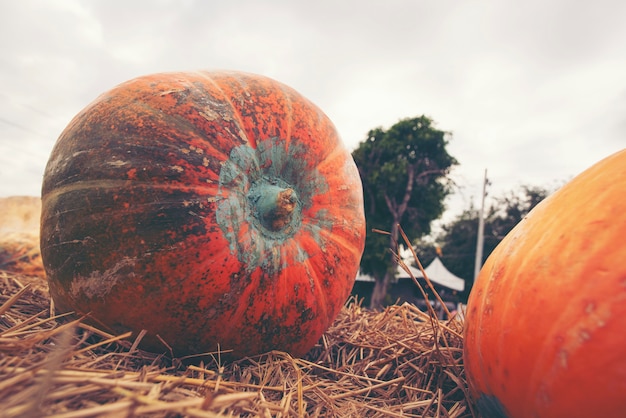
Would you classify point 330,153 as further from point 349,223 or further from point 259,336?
point 259,336

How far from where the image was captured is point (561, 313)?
109 centimetres

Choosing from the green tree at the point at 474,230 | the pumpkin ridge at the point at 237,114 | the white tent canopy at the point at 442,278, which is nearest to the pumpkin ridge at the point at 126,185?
the pumpkin ridge at the point at 237,114

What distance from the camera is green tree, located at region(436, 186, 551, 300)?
75.9 ft

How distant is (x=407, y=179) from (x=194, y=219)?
49.7 ft

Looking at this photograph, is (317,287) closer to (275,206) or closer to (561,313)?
(275,206)

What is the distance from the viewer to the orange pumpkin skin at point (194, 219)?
1.49 metres

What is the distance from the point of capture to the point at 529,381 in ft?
3.66

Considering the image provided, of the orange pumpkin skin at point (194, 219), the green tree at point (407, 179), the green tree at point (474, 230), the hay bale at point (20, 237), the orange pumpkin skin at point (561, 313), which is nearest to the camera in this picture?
the orange pumpkin skin at point (561, 313)

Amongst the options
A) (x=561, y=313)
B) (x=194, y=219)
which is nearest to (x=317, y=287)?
(x=194, y=219)

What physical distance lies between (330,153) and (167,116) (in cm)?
74

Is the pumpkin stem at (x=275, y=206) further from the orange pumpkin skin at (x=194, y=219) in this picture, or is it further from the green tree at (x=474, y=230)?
the green tree at (x=474, y=230)

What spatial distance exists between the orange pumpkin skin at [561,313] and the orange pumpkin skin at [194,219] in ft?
2.39

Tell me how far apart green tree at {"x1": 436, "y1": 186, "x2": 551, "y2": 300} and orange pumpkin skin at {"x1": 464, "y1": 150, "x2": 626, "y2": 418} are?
2179 cm

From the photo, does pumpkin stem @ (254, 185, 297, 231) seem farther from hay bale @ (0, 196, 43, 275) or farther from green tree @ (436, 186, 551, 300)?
green tree @ (436, 186, 551, 300)
